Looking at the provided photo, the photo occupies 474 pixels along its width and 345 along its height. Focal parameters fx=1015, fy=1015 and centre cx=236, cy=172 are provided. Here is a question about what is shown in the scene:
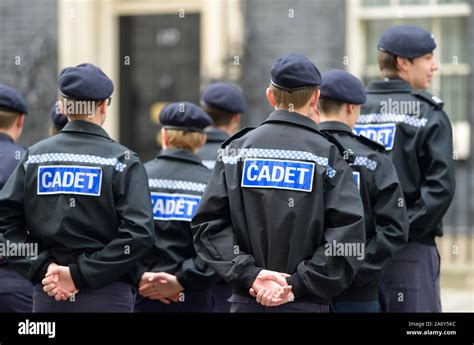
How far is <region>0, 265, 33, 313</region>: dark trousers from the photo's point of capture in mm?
5234

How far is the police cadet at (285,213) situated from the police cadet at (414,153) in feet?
3.70

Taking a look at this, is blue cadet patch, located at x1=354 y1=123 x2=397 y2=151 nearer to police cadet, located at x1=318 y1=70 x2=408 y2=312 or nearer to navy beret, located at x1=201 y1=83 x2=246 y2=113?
police cadet, located at x1=318 y1=70 x2=408 y2=312

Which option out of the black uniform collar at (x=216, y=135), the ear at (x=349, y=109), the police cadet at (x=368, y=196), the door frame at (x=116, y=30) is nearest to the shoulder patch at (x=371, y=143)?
the police cadet at (x=368, y=196)

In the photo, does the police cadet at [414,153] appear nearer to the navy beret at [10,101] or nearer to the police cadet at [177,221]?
the police cadet at [177,221]

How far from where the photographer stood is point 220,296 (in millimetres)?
5812

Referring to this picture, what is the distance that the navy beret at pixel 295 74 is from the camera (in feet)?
14.2

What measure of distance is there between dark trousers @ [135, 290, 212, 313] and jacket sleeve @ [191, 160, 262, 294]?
129 cm

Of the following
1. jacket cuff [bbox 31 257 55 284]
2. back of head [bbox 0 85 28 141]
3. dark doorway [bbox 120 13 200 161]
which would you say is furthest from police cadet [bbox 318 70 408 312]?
dark doorway [bbox 120 13 200 161]

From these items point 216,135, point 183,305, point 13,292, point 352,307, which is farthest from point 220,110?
point 352,307

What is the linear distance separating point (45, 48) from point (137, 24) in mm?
1225

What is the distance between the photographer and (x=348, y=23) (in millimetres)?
11922

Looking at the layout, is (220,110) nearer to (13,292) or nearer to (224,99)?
(224,99)

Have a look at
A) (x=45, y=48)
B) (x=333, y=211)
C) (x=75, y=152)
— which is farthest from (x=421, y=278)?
(x=45, y=48)

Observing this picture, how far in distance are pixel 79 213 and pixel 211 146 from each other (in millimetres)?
2016
